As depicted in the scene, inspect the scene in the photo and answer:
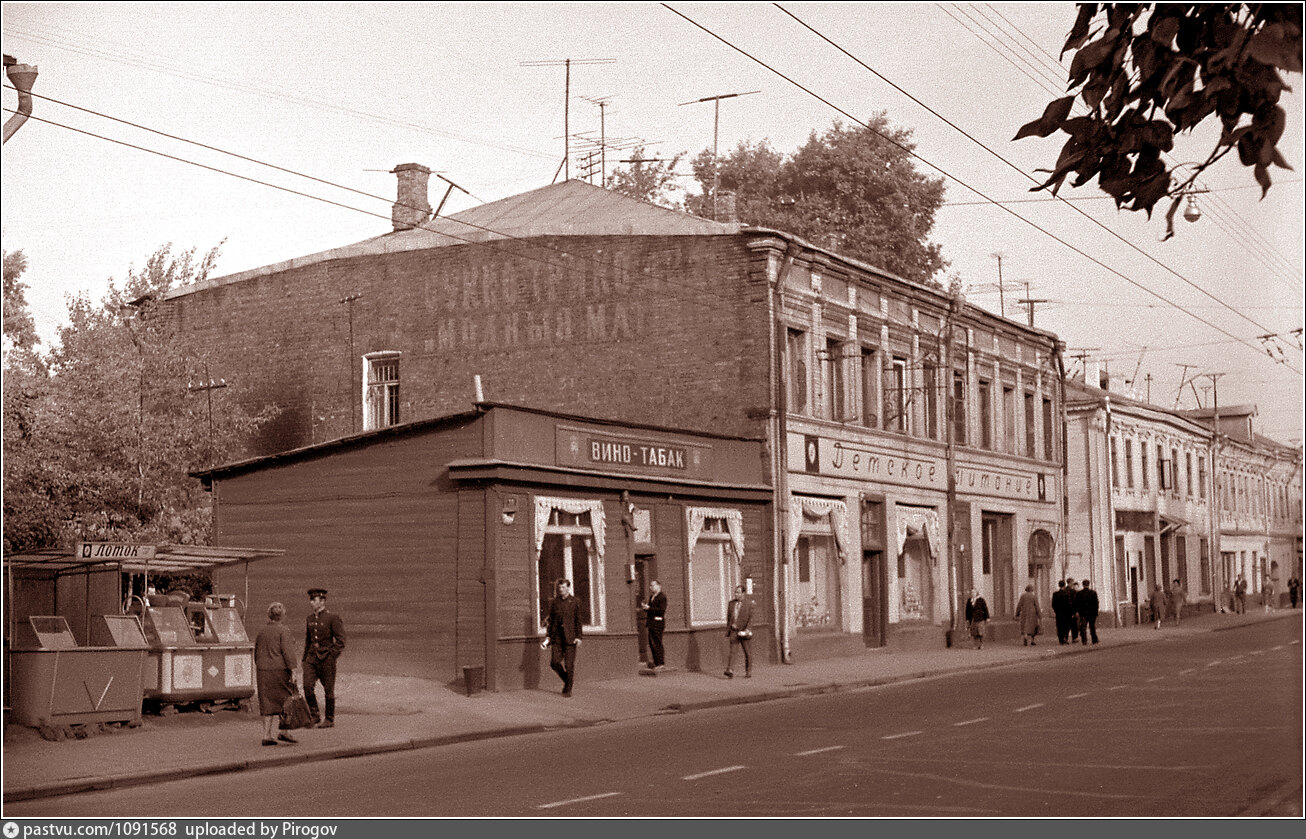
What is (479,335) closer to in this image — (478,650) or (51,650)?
(478,650)

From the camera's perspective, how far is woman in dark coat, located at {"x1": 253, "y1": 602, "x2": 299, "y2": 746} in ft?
52.9

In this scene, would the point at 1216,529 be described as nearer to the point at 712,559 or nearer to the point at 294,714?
the point at 712,559

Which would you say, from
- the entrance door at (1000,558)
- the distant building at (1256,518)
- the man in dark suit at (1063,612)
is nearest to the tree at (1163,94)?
the man in dark suit at (1063,612)

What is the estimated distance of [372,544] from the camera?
79.9 feet

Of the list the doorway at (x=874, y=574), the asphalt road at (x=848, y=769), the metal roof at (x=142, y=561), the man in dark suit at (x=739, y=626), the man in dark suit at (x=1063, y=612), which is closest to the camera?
the asphalt road at (x=848, y=769)

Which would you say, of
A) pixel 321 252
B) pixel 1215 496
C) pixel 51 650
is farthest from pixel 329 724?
pixel 1215 496

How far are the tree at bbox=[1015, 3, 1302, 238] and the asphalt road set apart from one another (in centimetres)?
548

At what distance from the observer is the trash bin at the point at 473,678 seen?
22.0 meters

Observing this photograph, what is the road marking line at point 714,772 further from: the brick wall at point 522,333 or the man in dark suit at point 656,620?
the brick wall at point 522,333

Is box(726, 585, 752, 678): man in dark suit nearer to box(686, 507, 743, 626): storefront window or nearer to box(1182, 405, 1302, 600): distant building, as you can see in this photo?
box(686, 507, 743, 626): storefront window

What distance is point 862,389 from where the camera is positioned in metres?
34.2

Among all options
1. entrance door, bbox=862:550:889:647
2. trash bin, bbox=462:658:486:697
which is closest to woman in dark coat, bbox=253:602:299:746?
trash bin, bbox=462:658:486:697

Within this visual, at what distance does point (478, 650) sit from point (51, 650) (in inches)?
302

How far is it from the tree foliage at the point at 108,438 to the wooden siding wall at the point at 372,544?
407cm
